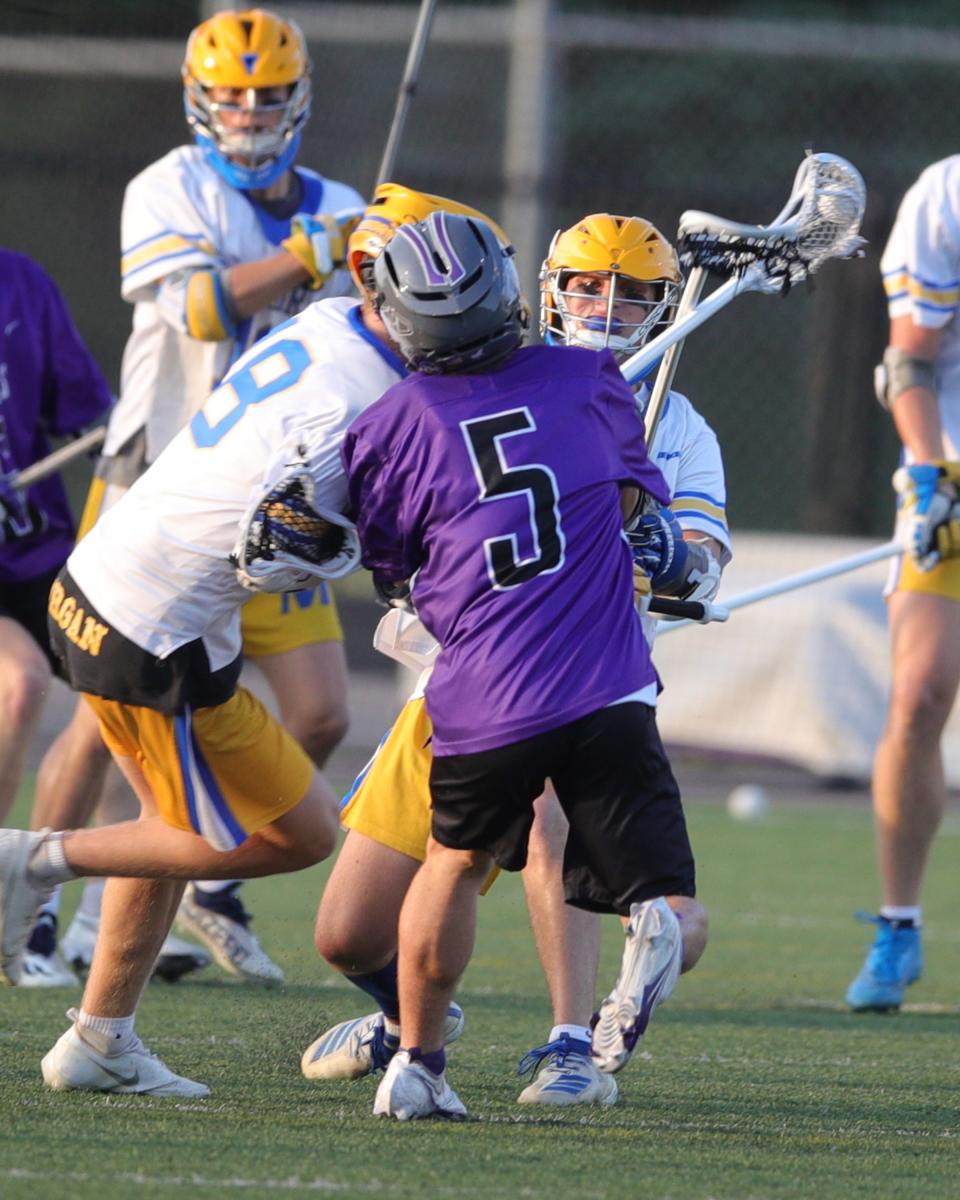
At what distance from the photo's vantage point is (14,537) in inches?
225

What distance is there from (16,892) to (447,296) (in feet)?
4.31

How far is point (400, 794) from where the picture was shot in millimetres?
4031

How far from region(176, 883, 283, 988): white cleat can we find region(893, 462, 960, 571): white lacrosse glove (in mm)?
1873

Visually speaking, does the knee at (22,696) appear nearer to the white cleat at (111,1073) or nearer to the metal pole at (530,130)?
the white cleat at (111,1073)

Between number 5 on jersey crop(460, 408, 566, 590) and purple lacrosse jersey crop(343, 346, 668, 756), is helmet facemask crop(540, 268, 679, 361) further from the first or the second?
number 5 on jersey crop(460, 408, 566, 590)

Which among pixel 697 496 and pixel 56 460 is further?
pixel 56 460

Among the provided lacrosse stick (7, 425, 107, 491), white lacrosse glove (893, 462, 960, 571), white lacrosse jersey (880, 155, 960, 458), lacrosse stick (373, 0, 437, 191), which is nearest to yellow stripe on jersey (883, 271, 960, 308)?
white lacrosse jersey (880, 155, 960, 458)

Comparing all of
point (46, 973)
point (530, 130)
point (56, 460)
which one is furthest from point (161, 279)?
point (530, 130)

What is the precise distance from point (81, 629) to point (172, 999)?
163cm

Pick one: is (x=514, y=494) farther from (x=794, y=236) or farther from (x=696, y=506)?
(x=794, y=236)

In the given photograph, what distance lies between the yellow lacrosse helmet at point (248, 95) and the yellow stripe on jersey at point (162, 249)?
0.22 m

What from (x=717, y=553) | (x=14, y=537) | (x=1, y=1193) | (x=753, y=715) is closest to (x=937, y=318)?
(x=717, y=553)

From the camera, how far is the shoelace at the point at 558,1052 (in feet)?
13.3

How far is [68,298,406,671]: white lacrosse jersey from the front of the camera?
372 centimetres
